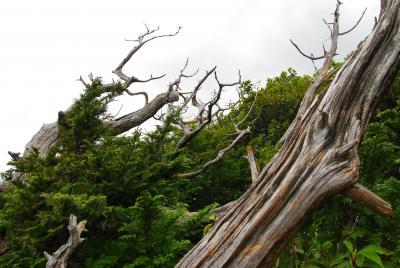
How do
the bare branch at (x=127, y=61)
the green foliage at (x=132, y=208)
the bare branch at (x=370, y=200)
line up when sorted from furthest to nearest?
1. the bare branch at (x=127, y=61)
2. the green foliage at (x=132, y=208)
3. the bare branch at (x=370, y=200)

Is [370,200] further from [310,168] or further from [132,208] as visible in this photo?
[132,208]

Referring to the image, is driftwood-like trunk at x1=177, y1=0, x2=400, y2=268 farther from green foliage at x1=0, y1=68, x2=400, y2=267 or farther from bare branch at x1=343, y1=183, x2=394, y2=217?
green foliage at x1=0, y1=68, x2=400, y2=267

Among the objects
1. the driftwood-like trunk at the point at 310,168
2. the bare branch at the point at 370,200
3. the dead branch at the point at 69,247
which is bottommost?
the bare branch at the point at 370,200

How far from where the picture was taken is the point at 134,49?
45.9 ft

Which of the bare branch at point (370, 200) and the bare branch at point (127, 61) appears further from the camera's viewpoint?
the bare branch at point (127, 61)

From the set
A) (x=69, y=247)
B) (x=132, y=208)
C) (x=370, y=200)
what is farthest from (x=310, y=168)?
(x=69, y=247)

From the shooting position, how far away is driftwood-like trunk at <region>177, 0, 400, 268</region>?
3955 millimetres

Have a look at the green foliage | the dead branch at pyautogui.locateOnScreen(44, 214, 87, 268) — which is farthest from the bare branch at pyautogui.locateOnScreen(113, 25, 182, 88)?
the dead branch at pyautogui.locateOnScreen(44, 214, 87, 268)

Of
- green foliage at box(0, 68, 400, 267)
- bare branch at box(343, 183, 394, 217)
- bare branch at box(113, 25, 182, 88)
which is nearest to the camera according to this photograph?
bare branch at box(343, 183, 394, 217)

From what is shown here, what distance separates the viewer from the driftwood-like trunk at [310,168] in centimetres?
→ 396

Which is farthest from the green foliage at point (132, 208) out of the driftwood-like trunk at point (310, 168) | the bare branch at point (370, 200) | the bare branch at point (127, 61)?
the bare branch at point (127, 61)

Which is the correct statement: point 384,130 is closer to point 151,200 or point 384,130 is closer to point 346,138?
point 346,138

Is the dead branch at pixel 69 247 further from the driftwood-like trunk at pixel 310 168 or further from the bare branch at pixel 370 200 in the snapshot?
the bare branch at pixel 370 200

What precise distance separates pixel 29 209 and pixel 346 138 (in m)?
4.53
